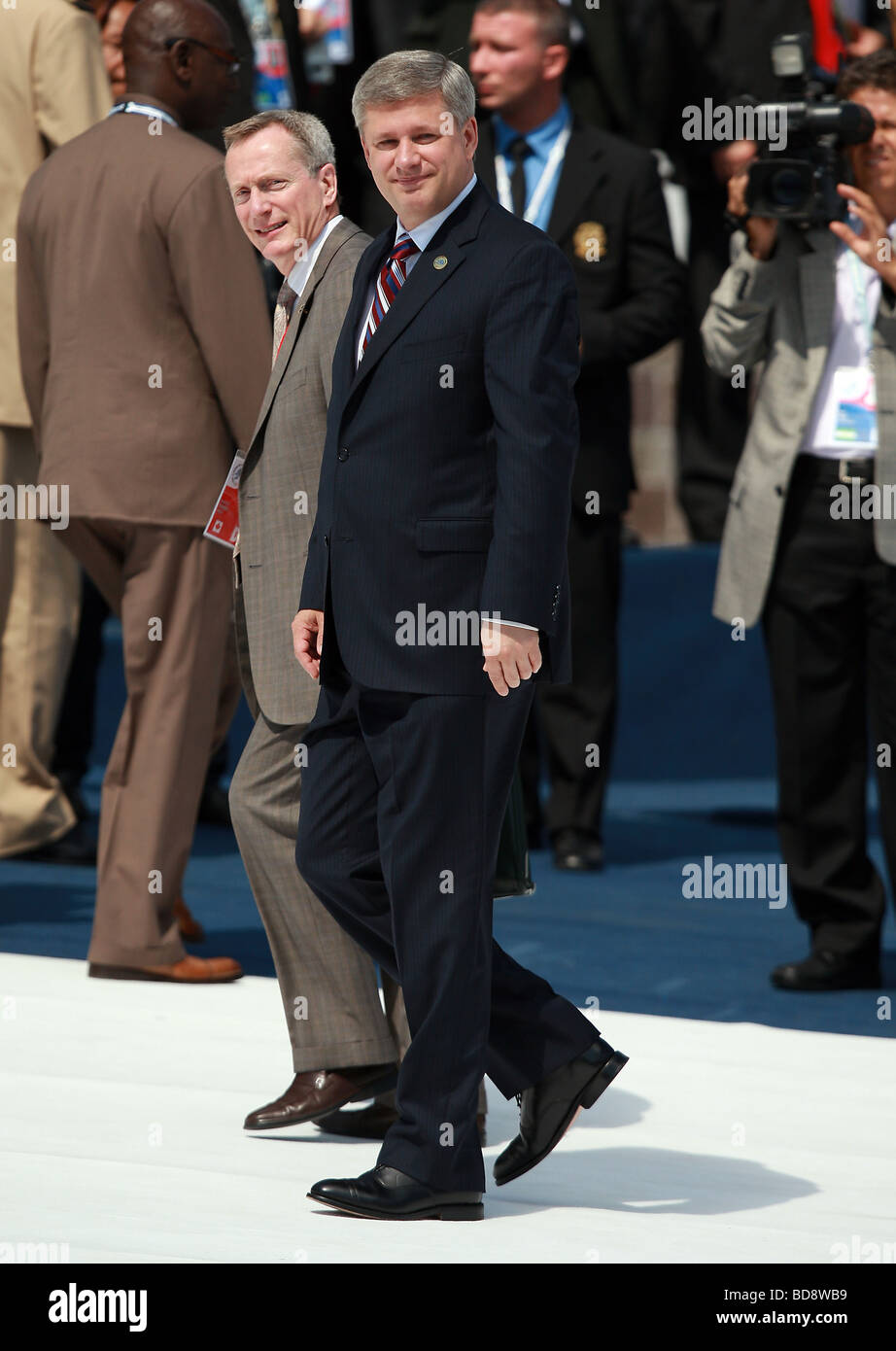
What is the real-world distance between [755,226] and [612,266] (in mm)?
1450

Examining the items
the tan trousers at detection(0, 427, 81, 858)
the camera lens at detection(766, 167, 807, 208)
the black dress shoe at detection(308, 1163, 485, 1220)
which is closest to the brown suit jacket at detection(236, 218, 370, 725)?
the black dress shoe at detection(308, 1163, 485, 1220)

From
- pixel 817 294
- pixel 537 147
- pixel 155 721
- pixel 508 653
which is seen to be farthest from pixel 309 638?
pixel 537 147

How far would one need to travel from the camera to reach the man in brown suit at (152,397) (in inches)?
172

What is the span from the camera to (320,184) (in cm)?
350

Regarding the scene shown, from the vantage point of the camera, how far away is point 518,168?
5980 mm

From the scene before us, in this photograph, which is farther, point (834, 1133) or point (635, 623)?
point (635, 623)

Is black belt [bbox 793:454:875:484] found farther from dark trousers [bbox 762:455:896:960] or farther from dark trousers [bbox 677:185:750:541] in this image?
dark trousers [bbox 677:185:750:541]

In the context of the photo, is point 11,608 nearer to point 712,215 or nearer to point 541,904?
point 541,904

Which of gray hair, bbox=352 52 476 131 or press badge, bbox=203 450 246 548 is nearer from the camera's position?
gray hair, bbox=352 52 476 131

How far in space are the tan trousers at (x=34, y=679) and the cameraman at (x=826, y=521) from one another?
1.87 m

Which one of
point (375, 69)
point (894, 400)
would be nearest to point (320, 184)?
point (375, 69)

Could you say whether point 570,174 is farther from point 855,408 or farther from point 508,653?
point 508,653

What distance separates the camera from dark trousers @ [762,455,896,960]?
4594 mm

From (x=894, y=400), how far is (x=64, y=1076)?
83.2 inches
